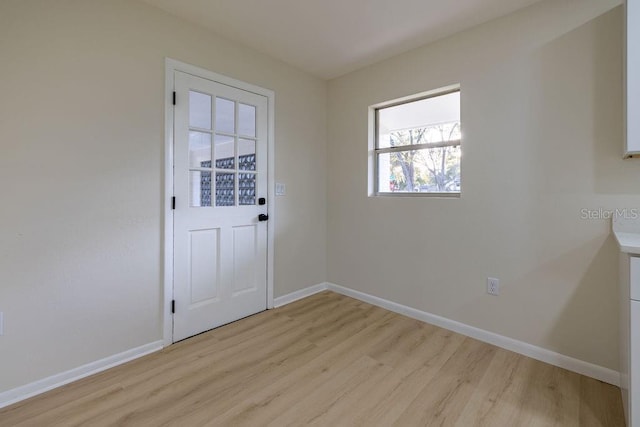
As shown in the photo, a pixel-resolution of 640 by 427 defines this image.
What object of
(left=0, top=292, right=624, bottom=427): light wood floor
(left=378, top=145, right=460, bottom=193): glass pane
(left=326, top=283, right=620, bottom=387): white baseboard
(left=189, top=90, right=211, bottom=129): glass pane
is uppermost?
(left=189, top=90, right=211, bottom=129): glass pane

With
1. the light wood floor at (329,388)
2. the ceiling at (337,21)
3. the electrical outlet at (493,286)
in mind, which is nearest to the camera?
the light wood floor at (329,388)

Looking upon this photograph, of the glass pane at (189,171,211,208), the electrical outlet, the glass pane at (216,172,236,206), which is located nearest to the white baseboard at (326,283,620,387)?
the electrical outlet

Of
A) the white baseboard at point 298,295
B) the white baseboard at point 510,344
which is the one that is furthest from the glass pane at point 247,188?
the white baseboard at point 510,344

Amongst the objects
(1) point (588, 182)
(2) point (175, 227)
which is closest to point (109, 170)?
(2) point (175, 227)

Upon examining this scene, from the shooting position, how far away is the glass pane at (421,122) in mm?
2486

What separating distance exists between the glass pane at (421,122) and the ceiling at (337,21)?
0.49 meters

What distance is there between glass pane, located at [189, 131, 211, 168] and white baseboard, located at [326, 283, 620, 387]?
1967 millimetres

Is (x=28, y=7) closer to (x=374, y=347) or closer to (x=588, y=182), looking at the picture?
(x=374, y=347)

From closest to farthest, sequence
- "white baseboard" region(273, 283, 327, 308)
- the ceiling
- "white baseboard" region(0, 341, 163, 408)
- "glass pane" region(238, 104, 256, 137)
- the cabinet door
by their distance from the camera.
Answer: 1. the cabinet door
2. "white baseboard" region(0, 341, 163, 408)
3. the ceiling
4. "glass pane" region(238, 104, 256, 137)
5. "white baseboard" region(273, 283, 327, 308)

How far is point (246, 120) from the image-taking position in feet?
8.59

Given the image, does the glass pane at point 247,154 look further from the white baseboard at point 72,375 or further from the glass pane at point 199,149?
the white baseboard at point 72,375

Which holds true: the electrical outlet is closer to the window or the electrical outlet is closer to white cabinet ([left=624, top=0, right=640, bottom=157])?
the window

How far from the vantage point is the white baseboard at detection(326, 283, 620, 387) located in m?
Answer: 1.79

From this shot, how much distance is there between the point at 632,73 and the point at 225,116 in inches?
100.0
